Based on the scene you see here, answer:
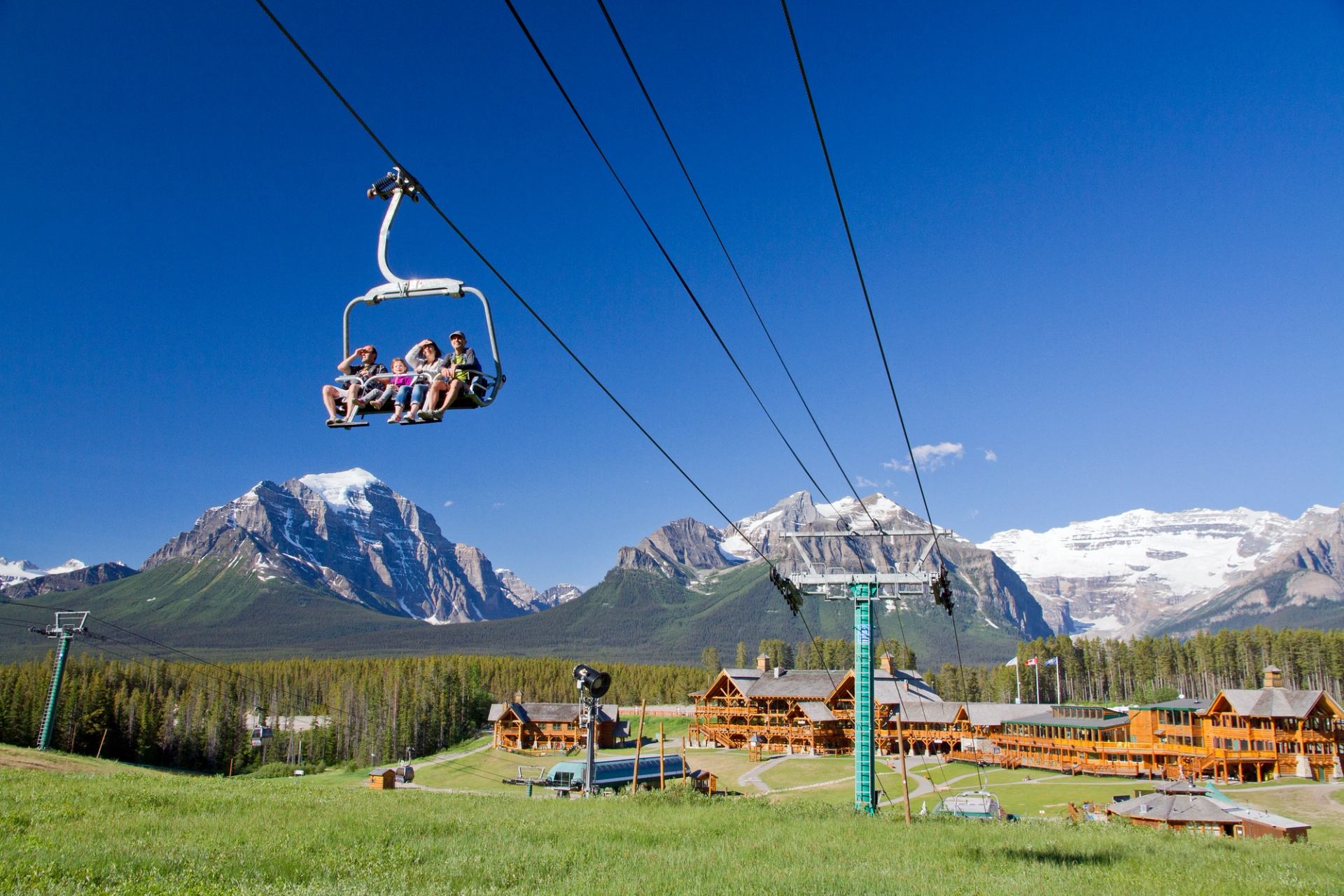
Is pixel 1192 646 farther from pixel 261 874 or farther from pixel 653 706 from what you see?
pixel 261 874

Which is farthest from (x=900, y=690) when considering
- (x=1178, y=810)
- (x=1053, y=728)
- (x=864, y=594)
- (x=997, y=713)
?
(x=864, y=594)

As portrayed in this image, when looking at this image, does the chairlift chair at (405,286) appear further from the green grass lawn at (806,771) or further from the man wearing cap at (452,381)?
the green grass lawn at (806,771)

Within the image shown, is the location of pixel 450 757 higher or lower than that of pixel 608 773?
lower

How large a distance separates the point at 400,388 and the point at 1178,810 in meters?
39.2

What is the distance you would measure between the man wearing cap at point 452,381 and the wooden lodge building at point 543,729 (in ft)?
325

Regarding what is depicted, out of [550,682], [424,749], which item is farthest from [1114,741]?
[550,682]

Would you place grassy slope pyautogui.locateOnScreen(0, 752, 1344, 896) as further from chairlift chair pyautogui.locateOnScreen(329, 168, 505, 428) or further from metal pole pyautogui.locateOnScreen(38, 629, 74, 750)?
metal pole pyautogui.locateOnScreen(38, 629, 74, 750)

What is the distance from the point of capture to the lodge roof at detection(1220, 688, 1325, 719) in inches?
2788

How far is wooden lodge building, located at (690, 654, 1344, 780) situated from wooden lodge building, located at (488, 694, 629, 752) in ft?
38.2

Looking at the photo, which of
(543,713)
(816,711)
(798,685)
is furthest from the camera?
(543,713)

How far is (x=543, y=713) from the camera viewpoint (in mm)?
108688

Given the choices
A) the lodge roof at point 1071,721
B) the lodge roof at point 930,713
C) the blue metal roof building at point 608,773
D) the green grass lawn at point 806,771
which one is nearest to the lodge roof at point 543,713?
the green grass lawn at point 806,771

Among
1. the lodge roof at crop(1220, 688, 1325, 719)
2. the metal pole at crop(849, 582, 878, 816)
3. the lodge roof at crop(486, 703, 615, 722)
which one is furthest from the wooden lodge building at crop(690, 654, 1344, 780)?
the metal pole at crop(849, 582, 878, 816)

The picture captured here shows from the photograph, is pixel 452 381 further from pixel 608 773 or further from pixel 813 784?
pixel 813 784
